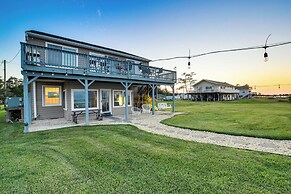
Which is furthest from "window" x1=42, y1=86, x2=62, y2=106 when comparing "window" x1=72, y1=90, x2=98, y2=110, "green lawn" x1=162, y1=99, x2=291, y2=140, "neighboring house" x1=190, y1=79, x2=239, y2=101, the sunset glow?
"neighboring house" x1=190, y1=79, x2=239, y2=101

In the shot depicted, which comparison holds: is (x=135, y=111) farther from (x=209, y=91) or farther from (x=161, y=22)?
(x=209, y=91)

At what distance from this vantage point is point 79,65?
9.95 metres

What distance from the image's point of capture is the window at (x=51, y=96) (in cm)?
1043

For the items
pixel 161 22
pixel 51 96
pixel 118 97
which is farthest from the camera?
pixel 161 22

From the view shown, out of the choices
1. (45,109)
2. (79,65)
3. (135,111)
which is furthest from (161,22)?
(45,109)

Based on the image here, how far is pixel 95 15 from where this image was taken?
14586 millimetres

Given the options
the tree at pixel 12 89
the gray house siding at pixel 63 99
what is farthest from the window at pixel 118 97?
the tree at pixel 12 89

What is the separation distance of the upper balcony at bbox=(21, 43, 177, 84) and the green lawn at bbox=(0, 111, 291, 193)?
369cm

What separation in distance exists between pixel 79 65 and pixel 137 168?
858cm

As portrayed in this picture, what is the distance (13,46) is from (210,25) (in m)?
20.9

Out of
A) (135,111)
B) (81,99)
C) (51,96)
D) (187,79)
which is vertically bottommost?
(135,111)

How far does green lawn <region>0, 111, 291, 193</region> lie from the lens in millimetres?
2656

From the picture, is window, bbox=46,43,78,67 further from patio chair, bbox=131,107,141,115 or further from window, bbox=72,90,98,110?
patio chair, bbox=131,107,141,115

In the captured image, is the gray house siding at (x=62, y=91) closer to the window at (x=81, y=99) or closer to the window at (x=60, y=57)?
the window at (x=81, y=99)
